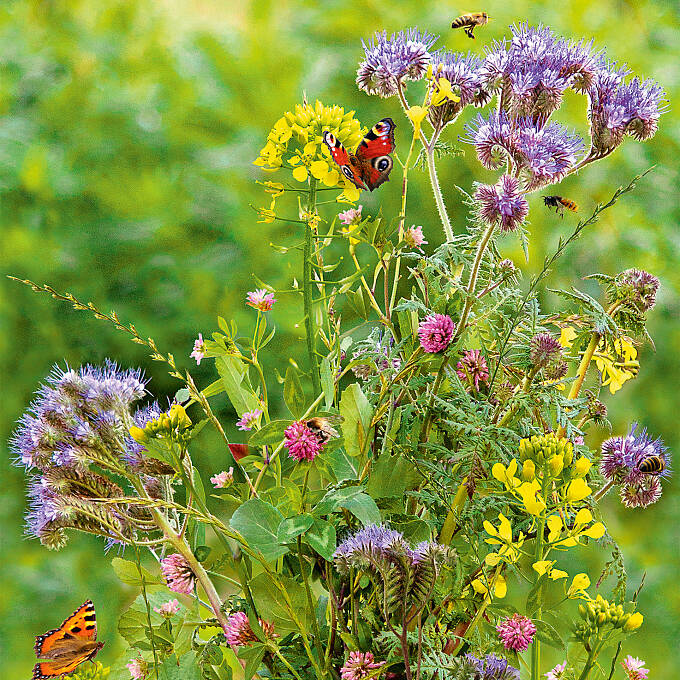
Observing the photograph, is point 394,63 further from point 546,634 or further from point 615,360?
point 546,634

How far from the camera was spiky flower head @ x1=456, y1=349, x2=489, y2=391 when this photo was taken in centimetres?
47

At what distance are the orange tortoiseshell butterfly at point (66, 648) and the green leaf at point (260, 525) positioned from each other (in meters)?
0.14

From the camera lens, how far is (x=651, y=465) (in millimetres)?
443

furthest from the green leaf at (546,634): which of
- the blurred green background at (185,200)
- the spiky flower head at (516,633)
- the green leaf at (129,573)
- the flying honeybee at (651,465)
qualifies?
the blurred green background at (185,200)

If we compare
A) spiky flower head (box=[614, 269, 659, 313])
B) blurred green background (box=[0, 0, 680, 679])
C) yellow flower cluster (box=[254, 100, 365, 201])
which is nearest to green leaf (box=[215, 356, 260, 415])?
yellow flower cluster (box=[254, 100, 365, 201])

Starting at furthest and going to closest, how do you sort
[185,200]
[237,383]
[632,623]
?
[185,200]
[237,383]
[632,623]

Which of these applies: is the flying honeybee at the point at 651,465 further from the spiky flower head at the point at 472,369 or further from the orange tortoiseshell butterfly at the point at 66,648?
the orange tortoiseshell butterfly at the point at 66,648

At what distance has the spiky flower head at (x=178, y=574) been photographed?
1.39 ft

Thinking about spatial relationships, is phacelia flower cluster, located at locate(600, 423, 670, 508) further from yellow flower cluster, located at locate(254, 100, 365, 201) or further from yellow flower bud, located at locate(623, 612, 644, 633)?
yellow flower cluster, located at locate(254, 100, 365, 201)

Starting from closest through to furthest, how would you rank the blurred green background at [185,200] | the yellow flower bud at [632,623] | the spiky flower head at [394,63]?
the yellow flower bud at [632,623]
the spiky flower head at [394,63]
the blurred green background at [185,200]

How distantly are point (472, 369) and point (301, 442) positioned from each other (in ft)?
0.42

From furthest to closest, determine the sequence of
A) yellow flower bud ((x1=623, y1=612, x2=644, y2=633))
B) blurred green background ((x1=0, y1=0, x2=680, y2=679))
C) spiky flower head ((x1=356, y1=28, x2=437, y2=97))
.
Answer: blurred green background ((x1=0, y1=0, x2=680, y2=679)), spiky flower head ((x1=356, y1=28, x2=437, y2=97)), yellow flower bud ((x1=623, y1=612, x2=644, y2=633))

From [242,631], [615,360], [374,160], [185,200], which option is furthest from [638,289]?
[185,200]

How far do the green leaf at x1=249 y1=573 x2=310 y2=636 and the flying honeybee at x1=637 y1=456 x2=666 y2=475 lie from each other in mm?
198
